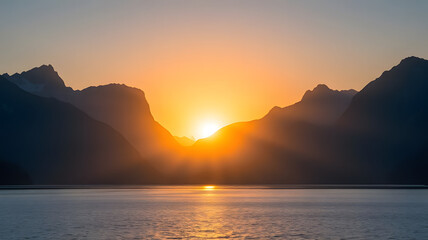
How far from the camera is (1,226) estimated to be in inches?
2719

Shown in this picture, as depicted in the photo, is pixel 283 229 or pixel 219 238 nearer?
pixel 219 238

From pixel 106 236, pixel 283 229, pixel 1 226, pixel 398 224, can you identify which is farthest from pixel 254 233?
pixel 1 226

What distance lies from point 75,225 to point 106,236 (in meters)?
15.2

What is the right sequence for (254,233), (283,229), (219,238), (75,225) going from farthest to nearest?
(75,225), (283,229), (254,233), (219,238)

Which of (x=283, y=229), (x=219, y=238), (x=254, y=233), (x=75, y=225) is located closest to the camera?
(x=219, y=238)

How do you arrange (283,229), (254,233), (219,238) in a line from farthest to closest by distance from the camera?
(283,229) < (254,233) < (219,238)

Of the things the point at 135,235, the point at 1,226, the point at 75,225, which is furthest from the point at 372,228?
the point at 1,226

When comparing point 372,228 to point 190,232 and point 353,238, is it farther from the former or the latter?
point 190,232

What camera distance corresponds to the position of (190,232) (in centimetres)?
6188

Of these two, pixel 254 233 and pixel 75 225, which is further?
pixel 75 225

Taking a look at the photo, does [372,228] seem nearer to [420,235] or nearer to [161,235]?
[420,235]

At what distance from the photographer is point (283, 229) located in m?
66.7

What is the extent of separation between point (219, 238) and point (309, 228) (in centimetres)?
1615

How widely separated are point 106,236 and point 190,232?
30.5ft
